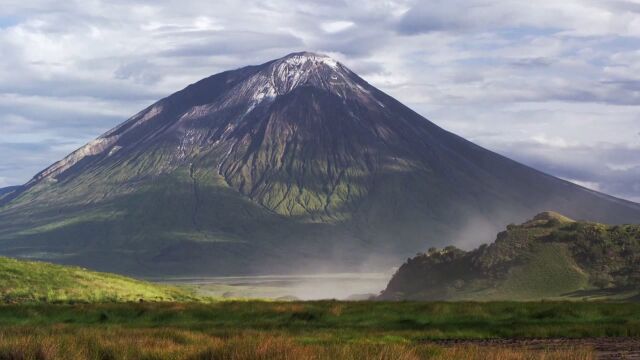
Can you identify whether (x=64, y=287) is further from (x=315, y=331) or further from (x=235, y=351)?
(x=235, y=351)

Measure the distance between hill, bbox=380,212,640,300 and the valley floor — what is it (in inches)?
2055

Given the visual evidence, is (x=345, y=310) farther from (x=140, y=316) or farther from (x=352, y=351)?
(x=352, y=351)

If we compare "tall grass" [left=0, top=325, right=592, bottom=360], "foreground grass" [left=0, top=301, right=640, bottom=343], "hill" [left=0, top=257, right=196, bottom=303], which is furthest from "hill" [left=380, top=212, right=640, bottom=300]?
"tall grass" [left=0, top=325, right=592, bottom=360]

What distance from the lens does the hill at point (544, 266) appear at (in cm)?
10375

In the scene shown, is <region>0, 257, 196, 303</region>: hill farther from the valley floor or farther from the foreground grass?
the foreground grass

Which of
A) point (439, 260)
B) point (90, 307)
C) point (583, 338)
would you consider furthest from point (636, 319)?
point (439, 260)

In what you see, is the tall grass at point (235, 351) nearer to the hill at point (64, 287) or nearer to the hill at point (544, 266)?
the hill at point (64, 287)

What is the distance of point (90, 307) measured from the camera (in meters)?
52.7

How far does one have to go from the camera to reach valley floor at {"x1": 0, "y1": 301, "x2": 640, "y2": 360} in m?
23.4

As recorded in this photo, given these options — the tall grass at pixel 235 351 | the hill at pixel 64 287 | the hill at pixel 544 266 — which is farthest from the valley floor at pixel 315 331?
the hill at pixel 544 266

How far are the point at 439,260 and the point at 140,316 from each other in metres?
87.1

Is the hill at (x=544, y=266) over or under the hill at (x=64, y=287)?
over

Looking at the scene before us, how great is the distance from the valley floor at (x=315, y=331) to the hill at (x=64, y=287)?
844 cm

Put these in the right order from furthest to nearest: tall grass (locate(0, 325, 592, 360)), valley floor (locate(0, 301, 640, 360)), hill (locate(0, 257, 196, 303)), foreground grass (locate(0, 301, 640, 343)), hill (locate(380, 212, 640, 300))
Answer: hill (locate(380, 212, 640, 300)) → hill (locate(0, 257, 196, 303)) → foreground grass (locate(0, 301, 640, 343)) → valley floor (locate(0, 301, 640, 360)) → tall grass (locate(0, 325, 592, 360))
